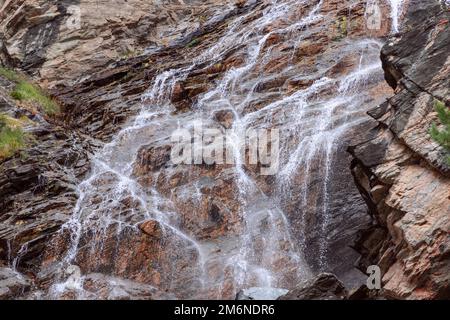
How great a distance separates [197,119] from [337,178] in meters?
5.66

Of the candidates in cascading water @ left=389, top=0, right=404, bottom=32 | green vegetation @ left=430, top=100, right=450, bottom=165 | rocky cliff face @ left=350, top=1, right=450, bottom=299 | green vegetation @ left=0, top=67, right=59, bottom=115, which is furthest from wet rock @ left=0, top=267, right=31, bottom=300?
cascading water @ left=389, top=0, right=404, bottom=32

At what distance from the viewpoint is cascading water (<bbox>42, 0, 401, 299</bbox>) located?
12.0 metres

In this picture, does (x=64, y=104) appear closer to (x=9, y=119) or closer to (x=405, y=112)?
(x=9, y=119)

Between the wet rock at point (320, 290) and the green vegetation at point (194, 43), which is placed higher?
the green vegetation at point (194, 43)

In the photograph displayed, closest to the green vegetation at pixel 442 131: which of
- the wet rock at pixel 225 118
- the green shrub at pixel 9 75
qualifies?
the wet rock at pixel 225 118

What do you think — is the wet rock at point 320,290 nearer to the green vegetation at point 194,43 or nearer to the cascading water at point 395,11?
the cascading water at point 395,11

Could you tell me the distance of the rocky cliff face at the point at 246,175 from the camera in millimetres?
10125

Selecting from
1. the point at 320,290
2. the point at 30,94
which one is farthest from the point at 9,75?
the point at 320,290

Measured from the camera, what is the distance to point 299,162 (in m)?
13.6

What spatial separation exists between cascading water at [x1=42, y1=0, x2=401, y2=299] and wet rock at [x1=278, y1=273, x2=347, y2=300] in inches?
94.4

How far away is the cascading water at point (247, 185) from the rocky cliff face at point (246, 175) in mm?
42

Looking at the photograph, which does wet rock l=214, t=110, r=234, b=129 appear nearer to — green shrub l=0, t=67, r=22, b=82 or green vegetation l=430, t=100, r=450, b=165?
green vegetation l=430, t=100, r=450, b=165

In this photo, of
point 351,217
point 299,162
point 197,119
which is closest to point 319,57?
point 197,119

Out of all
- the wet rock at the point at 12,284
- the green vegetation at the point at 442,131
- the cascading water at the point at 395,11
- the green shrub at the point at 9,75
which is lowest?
the wet rock at the point at 12,284
